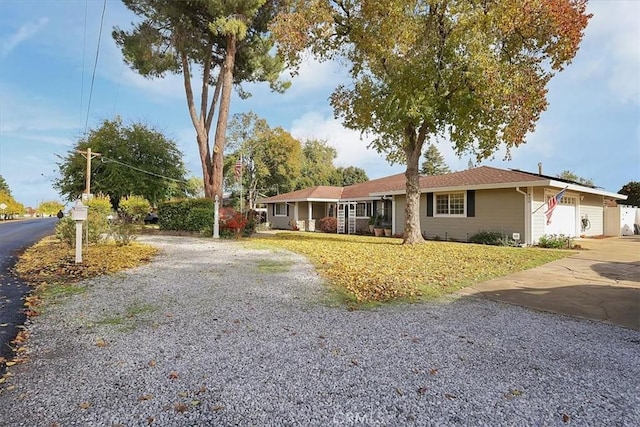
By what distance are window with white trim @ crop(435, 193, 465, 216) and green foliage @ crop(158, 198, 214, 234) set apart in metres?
11.6

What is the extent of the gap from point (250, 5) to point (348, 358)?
20002 mm

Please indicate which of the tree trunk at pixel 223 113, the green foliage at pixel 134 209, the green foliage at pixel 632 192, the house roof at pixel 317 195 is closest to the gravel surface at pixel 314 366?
the tree trunk at pixel 223 113

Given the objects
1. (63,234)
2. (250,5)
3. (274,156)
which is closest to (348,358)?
(63,234)

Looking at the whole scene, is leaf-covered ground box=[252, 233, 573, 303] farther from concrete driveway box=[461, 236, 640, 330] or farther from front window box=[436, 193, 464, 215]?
front window box=[436, 193, 464, 215]

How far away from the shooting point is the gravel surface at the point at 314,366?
2.52 meters

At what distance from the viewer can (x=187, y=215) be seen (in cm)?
1900

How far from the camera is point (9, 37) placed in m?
12.4

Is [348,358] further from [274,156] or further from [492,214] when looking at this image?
[274,156]

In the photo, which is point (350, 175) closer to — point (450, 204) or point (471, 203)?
point (450, 204)

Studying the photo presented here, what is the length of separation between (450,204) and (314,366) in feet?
51.6

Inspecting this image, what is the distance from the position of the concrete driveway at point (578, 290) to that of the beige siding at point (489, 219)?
5.40 meters

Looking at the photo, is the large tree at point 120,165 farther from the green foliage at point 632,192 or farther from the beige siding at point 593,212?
the green foliage at point 632,192

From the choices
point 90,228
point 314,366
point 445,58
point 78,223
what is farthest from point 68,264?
point 445,58

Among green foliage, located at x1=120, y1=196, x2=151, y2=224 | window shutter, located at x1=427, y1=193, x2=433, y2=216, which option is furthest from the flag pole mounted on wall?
green foliage, located at x1=120, y1=196, x2=151, y2=224
